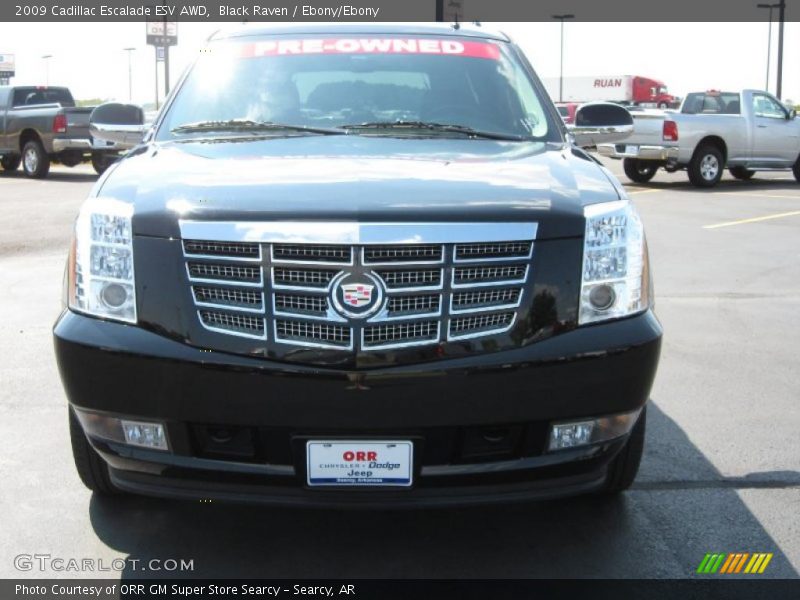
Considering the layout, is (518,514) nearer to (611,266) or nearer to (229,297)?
(611,266)

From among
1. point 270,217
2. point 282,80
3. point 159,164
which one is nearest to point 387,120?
point 282,80

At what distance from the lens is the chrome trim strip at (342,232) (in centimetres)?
291

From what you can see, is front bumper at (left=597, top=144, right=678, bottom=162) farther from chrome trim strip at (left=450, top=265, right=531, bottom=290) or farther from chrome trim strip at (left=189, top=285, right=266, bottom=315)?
chrome trim strip at (left=189, top=285, right=266, bottom=315)

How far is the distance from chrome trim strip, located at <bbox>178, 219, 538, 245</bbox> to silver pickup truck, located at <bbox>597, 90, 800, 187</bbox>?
1570 cm

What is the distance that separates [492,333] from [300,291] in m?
0.56

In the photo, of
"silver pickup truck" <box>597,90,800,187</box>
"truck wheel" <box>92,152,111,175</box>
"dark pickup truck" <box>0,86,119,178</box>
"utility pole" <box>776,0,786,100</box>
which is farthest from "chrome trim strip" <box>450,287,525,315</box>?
"utility pole" <box>776,0,786,100</box>

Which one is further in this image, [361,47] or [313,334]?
[361,47]

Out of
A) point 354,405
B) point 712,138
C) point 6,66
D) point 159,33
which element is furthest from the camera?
point 6,66

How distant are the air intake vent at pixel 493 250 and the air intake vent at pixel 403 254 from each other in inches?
2.6

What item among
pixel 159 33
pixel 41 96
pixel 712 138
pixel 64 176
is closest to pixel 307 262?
pixel 712 138

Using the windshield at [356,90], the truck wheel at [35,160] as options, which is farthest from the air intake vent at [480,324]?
the truck wheel at [35,160]

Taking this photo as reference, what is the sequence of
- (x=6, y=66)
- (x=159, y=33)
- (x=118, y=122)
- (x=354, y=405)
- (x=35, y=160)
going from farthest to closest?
1. (x=6, y=66)
2. (x=159, y=33)
3. (x=35, y=160)
4. (x=118, y=122)
5. (x=354, y=405)

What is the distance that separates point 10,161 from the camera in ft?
72.5

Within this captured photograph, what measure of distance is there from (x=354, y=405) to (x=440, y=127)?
5.59 ft
